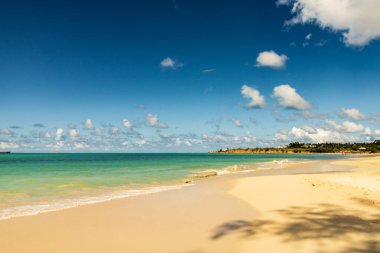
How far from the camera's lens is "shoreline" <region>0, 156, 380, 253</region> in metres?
8.84

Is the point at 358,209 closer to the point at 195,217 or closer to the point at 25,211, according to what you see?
the point at 195,217

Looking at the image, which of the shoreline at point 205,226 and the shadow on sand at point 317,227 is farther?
the shadow on sand at point 317,227

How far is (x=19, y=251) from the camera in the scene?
8.65 m

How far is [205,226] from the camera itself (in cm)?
1100

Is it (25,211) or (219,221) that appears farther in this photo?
(25,211)

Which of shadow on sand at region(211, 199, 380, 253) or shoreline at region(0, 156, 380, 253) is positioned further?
shadow on sand at region(211, 199, 380, 253)

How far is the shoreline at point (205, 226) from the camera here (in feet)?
29.0

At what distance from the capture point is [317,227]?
410 inches

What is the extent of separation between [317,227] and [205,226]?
347 cm

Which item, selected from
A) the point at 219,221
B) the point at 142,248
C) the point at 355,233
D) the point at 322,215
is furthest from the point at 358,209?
the point at 142,248

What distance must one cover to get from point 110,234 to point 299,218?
251 inches

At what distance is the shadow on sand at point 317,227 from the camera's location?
920cm

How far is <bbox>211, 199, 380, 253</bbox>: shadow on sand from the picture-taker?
920 cm

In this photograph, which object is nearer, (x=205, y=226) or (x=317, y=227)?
(x=317, y=227)
